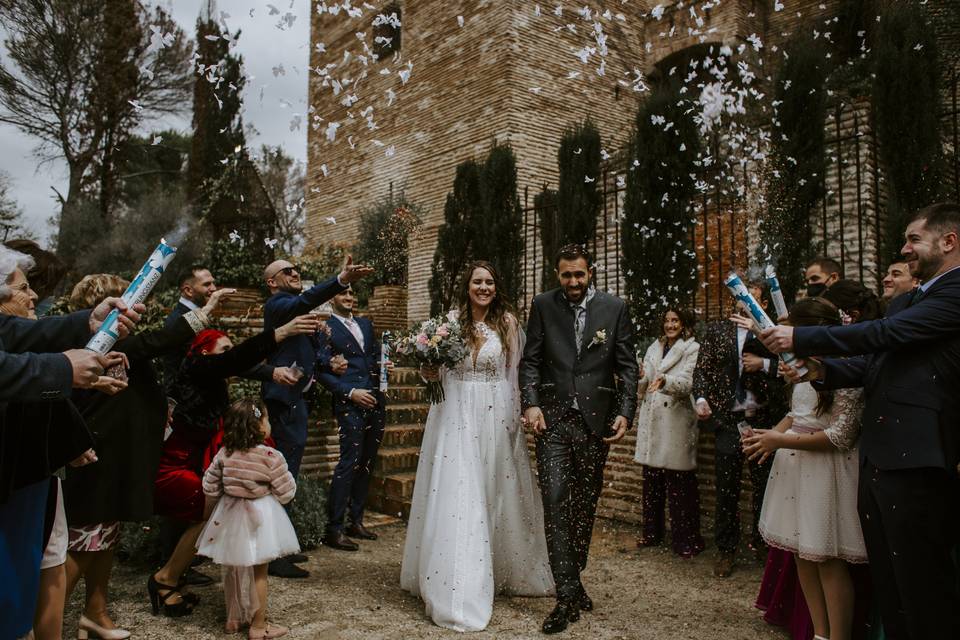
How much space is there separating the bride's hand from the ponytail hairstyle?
3.31ft

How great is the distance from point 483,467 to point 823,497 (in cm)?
184

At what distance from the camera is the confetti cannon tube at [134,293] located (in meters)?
2.29

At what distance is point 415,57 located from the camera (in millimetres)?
15203

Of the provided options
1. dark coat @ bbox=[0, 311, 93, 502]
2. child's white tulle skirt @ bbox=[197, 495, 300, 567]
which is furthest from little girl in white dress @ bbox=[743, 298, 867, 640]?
dark coat @ bbox=[0, 311, 93, 502]

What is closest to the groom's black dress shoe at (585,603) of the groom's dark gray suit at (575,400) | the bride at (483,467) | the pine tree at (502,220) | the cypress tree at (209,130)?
the groom's dark gray suit at (575,400)

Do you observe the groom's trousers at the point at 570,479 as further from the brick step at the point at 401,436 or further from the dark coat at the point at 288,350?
the brick step at the point at 401,436

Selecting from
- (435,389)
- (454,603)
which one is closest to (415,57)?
(435,389)

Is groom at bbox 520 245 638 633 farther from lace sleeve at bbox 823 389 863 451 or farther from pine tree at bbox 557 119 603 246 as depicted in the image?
pine tree at bbox 557 119 603 246

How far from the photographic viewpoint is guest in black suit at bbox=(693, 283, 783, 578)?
4723mm

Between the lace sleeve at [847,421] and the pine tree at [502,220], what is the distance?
7134mm

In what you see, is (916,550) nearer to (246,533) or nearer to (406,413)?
(246,533)

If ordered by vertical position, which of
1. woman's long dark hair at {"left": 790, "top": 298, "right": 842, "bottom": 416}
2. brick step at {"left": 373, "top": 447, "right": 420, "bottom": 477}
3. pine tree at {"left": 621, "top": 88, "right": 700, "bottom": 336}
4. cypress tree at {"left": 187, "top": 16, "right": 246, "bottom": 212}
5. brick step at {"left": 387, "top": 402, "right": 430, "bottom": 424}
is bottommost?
brick step at {"left": 373, "top": 447, "right": 420, "bottom": 477}

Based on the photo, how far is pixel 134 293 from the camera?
2.44 meters

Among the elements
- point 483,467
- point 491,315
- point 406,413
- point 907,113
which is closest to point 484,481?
point 483,467
